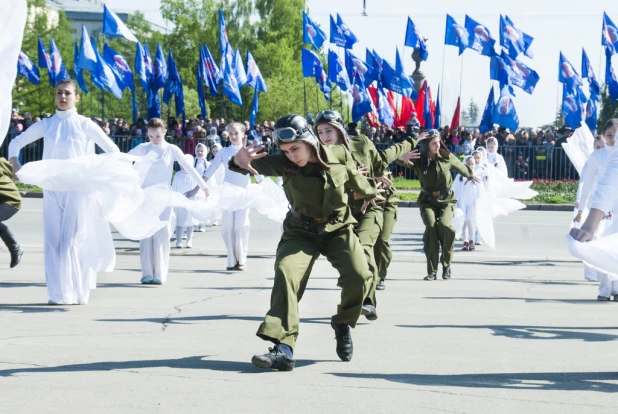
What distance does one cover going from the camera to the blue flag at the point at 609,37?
118ft

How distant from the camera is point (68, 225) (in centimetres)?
1030

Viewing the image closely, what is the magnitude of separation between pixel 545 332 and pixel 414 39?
3252cm

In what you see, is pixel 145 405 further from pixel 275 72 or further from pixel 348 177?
pixel 275 72

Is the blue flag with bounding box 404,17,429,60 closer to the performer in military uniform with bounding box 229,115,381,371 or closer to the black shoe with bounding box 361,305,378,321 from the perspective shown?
the black shoe with bounding box 361,305,378,321

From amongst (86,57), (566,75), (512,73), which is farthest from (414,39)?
(86,57)

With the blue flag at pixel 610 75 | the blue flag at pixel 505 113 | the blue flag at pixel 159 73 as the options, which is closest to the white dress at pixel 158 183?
the blue flag at pixel 505 113

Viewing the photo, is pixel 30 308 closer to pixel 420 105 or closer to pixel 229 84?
pixel 229 84

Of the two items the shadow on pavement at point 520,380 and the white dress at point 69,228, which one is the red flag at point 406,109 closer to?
the white dress at point 69,228

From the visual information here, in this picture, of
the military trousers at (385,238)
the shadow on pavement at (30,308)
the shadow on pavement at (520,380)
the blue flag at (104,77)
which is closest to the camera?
the shadow on pavement at (520,380)

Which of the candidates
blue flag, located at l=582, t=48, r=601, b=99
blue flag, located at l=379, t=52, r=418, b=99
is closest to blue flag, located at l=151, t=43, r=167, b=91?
blue flag, located at l=379, t=52, r=418, b=99

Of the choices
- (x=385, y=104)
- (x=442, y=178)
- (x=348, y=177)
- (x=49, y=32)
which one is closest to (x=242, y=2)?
(x=49, y=32)

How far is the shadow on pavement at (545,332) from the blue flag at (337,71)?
32189mm

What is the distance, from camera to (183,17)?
75.3m

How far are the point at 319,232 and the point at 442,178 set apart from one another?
6326 millimetres
